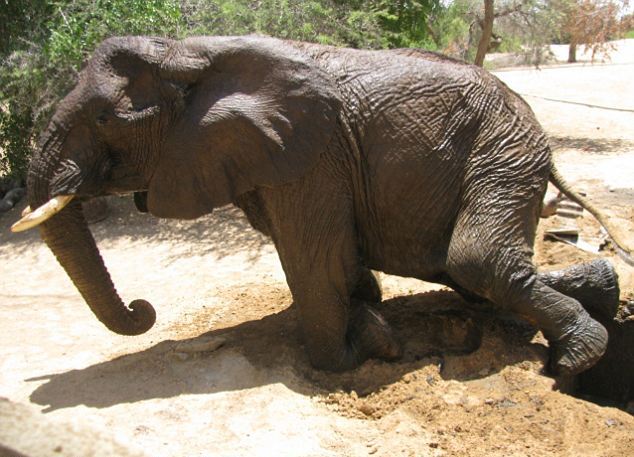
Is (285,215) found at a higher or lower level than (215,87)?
lower

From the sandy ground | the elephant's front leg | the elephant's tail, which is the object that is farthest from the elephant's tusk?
the elephant's tail

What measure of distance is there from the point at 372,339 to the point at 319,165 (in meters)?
1.34

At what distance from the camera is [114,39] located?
4152mm

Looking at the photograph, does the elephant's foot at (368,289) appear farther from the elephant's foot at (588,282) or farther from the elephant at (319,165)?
the elephant's foot at (588,282)

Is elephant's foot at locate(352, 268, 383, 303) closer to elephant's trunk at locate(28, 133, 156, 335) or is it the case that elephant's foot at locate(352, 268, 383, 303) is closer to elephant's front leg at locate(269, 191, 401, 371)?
elephant's front leg at locate(269, 191, 401, 371)

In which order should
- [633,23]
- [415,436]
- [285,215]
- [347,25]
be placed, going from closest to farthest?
[415,436] → [285,215] → [347,25] → [633,23]

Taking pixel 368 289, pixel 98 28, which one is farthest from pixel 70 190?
pixel 98 28

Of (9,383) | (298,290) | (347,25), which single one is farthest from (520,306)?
(347,25)

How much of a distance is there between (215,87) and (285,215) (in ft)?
3.03

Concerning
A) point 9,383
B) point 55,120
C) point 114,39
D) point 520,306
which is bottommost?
point 9,383

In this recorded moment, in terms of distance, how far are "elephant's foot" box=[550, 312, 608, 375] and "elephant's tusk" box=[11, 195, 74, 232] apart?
131 inches

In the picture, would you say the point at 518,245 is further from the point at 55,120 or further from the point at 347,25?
the point at 347,25

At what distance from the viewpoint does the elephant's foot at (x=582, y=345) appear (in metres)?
4.41

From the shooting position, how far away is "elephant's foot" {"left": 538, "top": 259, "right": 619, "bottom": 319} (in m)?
4.88
